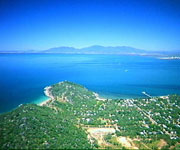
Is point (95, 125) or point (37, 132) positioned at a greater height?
point (37, 132)

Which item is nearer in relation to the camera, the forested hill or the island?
the forested hill

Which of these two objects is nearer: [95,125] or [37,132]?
[37,132]

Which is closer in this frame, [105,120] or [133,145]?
[133,145]

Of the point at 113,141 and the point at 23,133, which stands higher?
the point at 23,133

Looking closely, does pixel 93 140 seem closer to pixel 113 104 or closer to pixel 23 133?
pixel 23 133

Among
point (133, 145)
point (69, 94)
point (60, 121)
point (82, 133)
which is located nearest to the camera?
point (133, 145)

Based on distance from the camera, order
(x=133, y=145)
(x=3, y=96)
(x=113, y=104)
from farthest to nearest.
Answer: (x=3, y=96) < (x=113, y=104) < (x=133, y=145)

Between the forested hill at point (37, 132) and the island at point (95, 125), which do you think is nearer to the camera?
the forested hill at point (37, 132)

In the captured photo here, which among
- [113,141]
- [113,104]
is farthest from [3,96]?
[113,141]
